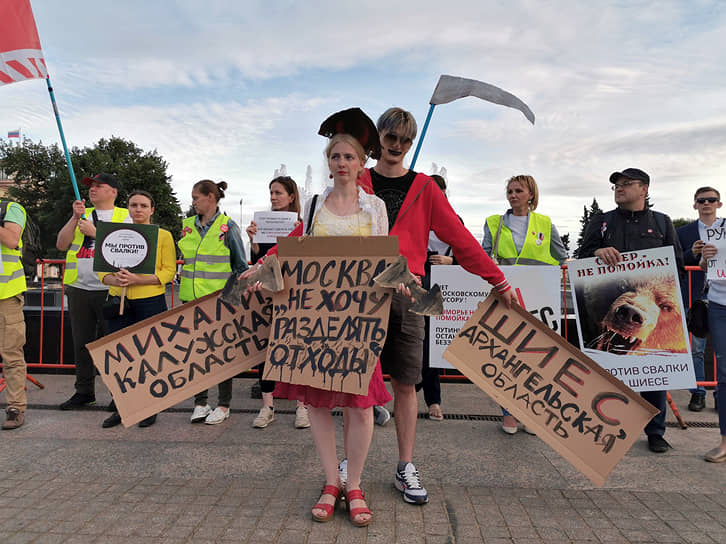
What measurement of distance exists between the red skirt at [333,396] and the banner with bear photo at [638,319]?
7.57 ft

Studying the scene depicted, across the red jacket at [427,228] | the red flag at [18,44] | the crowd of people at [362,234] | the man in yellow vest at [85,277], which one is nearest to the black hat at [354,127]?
the crowd of people at [362,234]

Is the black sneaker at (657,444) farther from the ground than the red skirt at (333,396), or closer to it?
closer to it

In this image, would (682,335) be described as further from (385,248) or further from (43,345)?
(43,345)

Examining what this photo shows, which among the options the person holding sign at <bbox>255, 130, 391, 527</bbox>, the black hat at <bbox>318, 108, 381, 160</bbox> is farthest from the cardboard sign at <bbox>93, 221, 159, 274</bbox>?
the black hat at <bbox>318, 108, 381, 160</bbox>

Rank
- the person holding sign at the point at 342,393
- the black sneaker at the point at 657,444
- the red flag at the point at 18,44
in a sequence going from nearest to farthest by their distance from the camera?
the person holding sign at the point at 342,393 < the black sneaker at the point at 657,444 < the red flag at the point at 18,44

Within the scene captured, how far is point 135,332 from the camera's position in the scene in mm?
3234

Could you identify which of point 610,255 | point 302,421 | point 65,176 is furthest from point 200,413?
point 65,176

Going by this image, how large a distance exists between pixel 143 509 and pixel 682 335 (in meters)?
4.05

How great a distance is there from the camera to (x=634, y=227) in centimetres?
432

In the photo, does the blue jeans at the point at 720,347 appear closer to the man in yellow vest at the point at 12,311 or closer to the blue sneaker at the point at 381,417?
the blue sneaker at the point at 381,417

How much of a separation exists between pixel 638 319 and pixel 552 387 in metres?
1.73

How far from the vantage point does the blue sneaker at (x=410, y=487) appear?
3.02m

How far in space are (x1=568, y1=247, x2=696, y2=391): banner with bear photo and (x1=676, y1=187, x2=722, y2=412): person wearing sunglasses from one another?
293 millimetres

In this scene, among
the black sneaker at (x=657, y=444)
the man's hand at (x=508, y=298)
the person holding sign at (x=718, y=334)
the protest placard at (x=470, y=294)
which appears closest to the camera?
the man's hand at (x=508, y=298)
